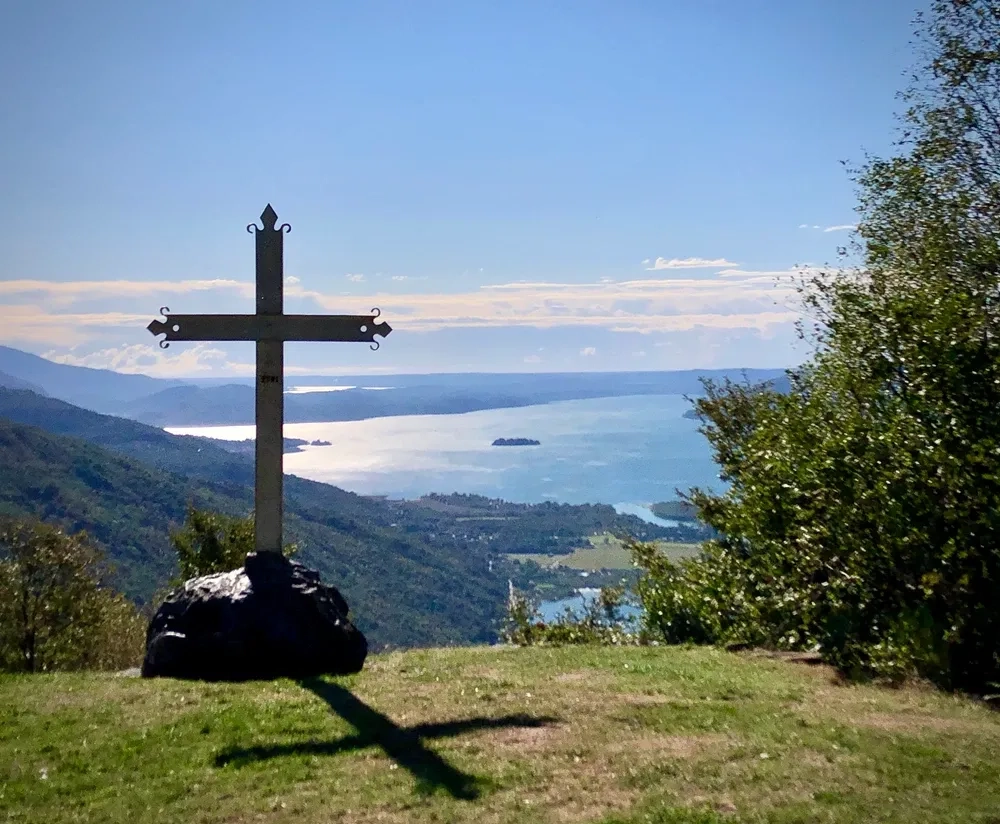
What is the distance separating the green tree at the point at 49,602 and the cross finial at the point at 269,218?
54.3 ft

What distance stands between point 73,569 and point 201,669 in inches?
656

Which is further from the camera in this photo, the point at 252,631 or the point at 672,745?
the point at 252,631

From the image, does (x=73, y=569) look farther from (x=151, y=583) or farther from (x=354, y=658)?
(x=151, y=583)

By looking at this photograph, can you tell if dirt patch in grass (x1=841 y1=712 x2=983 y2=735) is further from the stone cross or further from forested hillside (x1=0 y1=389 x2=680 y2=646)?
forested hillside (x1=0 y1=389 x2=680 y2=646)

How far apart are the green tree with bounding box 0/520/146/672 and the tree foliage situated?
638 inches

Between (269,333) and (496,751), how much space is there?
18.4 ft

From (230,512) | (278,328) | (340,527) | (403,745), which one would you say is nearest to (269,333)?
(278,328)

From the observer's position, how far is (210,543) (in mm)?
24969

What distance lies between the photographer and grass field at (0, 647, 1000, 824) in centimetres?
613

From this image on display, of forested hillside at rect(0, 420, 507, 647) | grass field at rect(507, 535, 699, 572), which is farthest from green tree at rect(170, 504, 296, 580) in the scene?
grass field at rect(507, 535, 699, 572)

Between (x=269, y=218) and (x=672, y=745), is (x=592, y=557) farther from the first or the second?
(x=672, y=745)

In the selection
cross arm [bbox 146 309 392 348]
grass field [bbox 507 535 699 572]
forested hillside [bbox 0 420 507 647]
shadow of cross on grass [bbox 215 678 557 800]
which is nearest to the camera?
shadow of cross on grass [bbox 215 678 557 800]

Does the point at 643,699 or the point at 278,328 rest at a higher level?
the point at 278,328

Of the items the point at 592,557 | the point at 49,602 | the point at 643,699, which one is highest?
the point at 643,699
